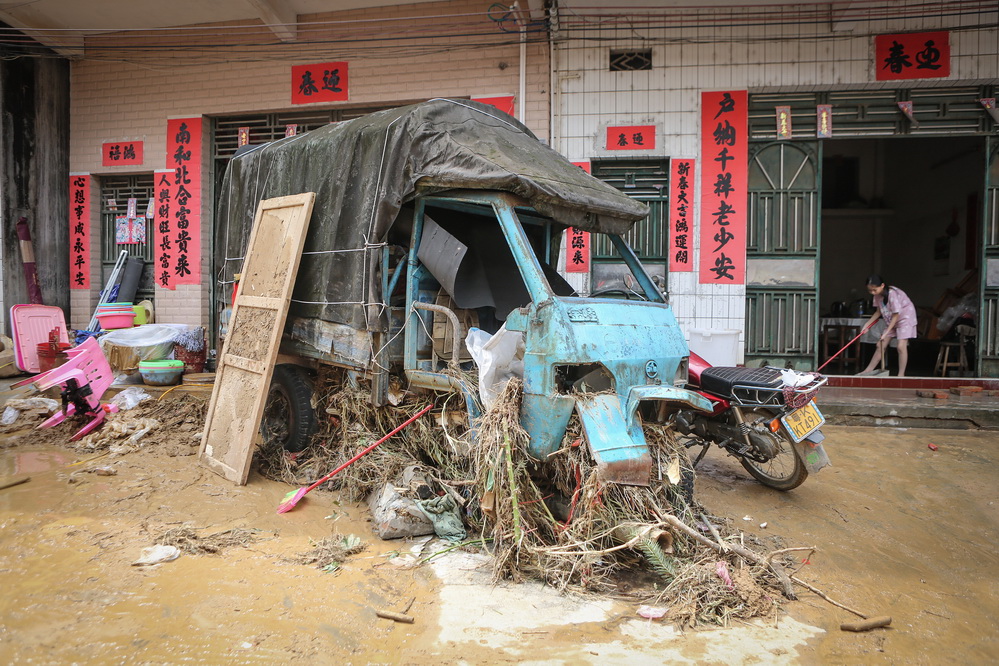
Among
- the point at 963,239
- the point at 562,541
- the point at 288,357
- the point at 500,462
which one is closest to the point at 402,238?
A: the point at 288,357

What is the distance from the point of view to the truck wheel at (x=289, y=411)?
4.68 metres

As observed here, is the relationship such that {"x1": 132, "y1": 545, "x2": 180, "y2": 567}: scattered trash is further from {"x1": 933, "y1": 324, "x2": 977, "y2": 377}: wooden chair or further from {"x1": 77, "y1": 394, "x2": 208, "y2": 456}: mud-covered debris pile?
{"x1": 933, "y1": 324, "x2": 977, "y2": 377}: wooden chair

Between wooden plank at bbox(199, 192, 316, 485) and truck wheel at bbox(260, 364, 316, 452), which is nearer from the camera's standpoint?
wooden plank at bbox(199, 192, 316, 485)

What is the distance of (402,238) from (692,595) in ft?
9.80

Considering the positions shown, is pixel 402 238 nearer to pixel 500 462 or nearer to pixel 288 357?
pixel 288 357

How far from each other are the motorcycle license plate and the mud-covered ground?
1.92 ft

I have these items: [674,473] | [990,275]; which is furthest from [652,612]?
[990,275]

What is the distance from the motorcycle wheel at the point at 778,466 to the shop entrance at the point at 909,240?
191 inches

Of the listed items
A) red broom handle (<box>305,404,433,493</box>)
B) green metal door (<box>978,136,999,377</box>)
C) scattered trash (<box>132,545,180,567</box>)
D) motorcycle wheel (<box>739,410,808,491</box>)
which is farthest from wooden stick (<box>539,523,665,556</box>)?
green metal door (<box>978,136,999,377</box>)

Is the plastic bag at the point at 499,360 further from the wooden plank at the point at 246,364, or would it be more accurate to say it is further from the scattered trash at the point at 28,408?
the scattered trash at the point at 28,408

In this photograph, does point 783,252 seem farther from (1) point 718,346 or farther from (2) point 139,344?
(2) point 139,344

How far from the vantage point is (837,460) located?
530cm

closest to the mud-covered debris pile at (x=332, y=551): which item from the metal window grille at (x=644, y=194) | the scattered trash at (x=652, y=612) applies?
the scattered trash at (x=652, y=612)

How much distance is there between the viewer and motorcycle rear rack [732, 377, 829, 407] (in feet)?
13.1
